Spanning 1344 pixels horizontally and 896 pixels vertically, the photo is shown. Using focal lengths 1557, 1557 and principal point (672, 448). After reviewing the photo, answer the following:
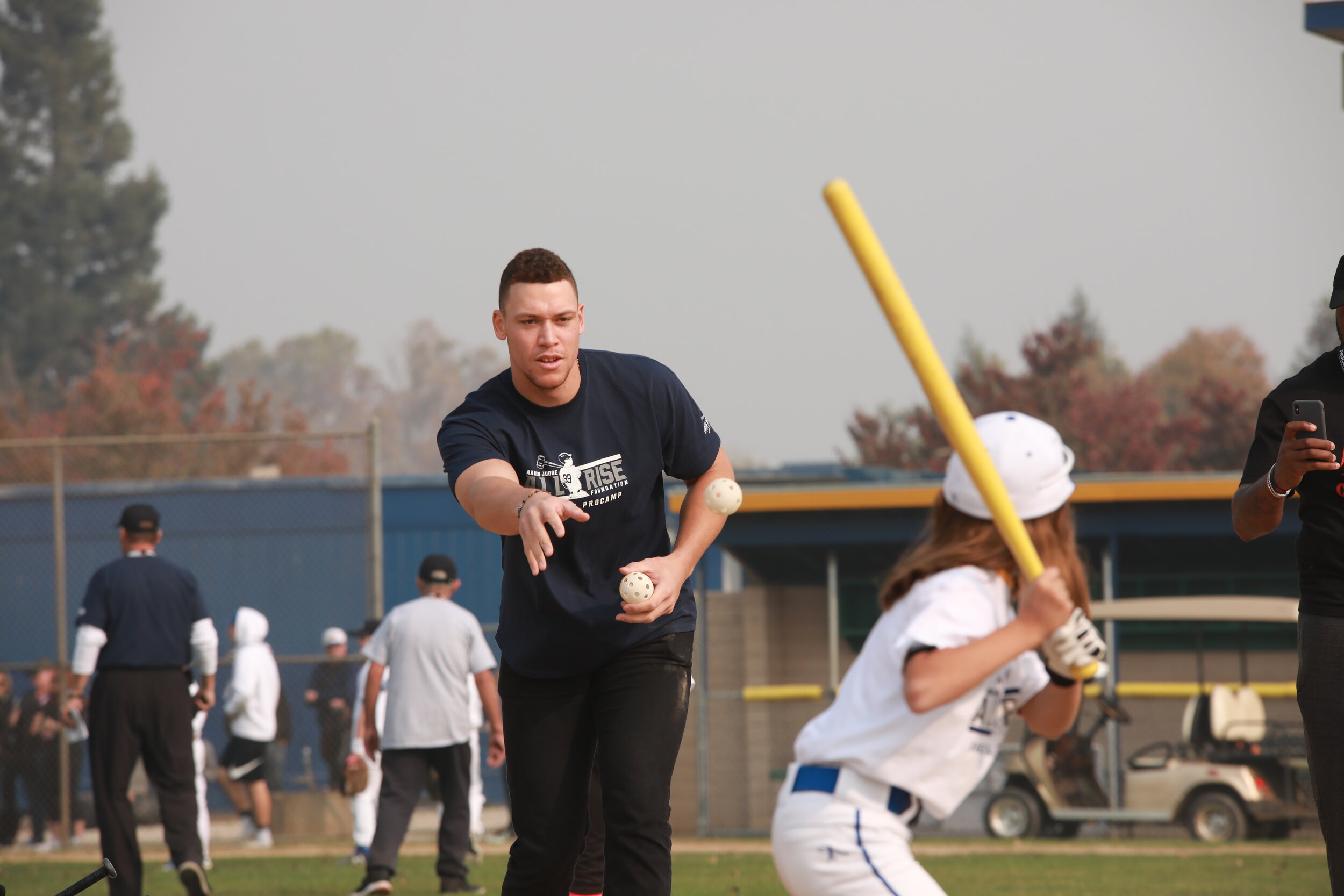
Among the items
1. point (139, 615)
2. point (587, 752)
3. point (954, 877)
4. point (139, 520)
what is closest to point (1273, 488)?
point (587, 752)

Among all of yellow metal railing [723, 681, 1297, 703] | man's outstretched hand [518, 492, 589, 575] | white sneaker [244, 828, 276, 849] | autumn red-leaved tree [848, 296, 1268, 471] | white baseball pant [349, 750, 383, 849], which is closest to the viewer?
man's outstretched hand [518, 492, 589, 575]

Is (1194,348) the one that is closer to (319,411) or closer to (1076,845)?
(319,411)

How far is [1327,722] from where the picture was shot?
463 cm

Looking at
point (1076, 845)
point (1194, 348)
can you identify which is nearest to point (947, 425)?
point (1076, 845)

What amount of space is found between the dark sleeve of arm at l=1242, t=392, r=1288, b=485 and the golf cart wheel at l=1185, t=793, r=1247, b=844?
36.4 feet

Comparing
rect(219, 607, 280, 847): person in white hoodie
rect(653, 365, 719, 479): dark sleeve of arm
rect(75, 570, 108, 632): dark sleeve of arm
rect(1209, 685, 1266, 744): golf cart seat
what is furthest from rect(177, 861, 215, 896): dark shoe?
rect(1209, 685, 1266, 744): golf cart seat

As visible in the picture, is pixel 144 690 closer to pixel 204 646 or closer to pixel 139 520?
pixel 204 646

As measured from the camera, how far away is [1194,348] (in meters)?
69.1

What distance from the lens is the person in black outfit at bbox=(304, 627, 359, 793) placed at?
17.2 metres

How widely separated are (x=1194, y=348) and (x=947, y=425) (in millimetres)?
69754

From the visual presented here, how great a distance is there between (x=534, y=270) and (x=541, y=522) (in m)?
1.06

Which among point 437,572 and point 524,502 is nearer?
point 524,502

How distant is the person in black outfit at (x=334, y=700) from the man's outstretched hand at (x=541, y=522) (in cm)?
1346

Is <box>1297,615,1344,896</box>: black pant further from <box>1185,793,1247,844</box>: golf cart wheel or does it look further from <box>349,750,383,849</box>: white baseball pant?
<box>1185,793,1247,844</box>: golf cart wheel
